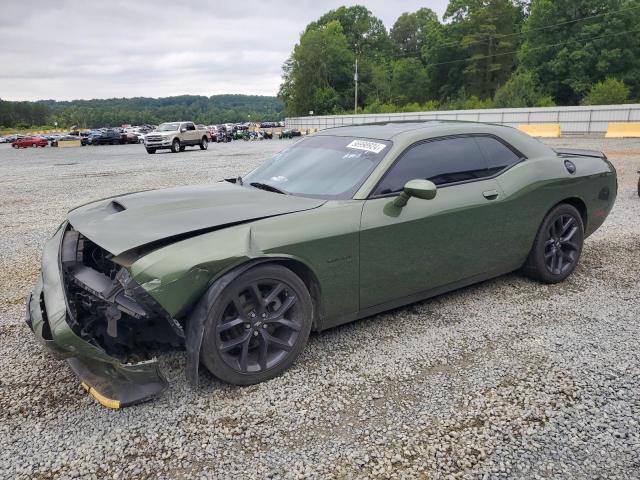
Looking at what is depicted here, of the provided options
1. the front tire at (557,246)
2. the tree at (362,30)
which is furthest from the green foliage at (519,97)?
the tree at (362,30)

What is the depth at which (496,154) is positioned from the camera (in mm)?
4078

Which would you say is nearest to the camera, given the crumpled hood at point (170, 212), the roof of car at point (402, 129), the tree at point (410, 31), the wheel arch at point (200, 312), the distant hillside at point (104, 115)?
the wheel arch at point (200, 312)

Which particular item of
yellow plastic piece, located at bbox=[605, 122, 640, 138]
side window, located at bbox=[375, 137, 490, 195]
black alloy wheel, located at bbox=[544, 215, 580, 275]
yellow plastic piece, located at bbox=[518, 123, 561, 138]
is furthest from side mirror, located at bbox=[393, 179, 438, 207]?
yellow plastic piece, located at bbox=[518, 123, 561, 138]

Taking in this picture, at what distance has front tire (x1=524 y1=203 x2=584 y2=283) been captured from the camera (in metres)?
4.27

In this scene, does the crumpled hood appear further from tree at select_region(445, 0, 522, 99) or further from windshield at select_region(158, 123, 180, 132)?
tree at select_region(445, 0, 522, 99)

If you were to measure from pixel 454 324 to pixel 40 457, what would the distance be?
2.71m

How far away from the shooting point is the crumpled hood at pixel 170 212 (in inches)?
108

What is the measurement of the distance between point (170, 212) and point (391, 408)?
5.73ft

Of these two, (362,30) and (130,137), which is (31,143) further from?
(362,30)

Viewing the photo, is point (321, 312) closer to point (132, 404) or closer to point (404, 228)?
point (404, 228)

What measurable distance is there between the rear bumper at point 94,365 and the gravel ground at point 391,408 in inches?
5.9

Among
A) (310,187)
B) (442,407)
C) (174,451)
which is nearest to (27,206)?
(310,187)

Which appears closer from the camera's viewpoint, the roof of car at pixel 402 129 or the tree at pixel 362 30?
the roof of car at pixel 402 129

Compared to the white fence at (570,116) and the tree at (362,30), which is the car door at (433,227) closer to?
the white fence at (570,116)
